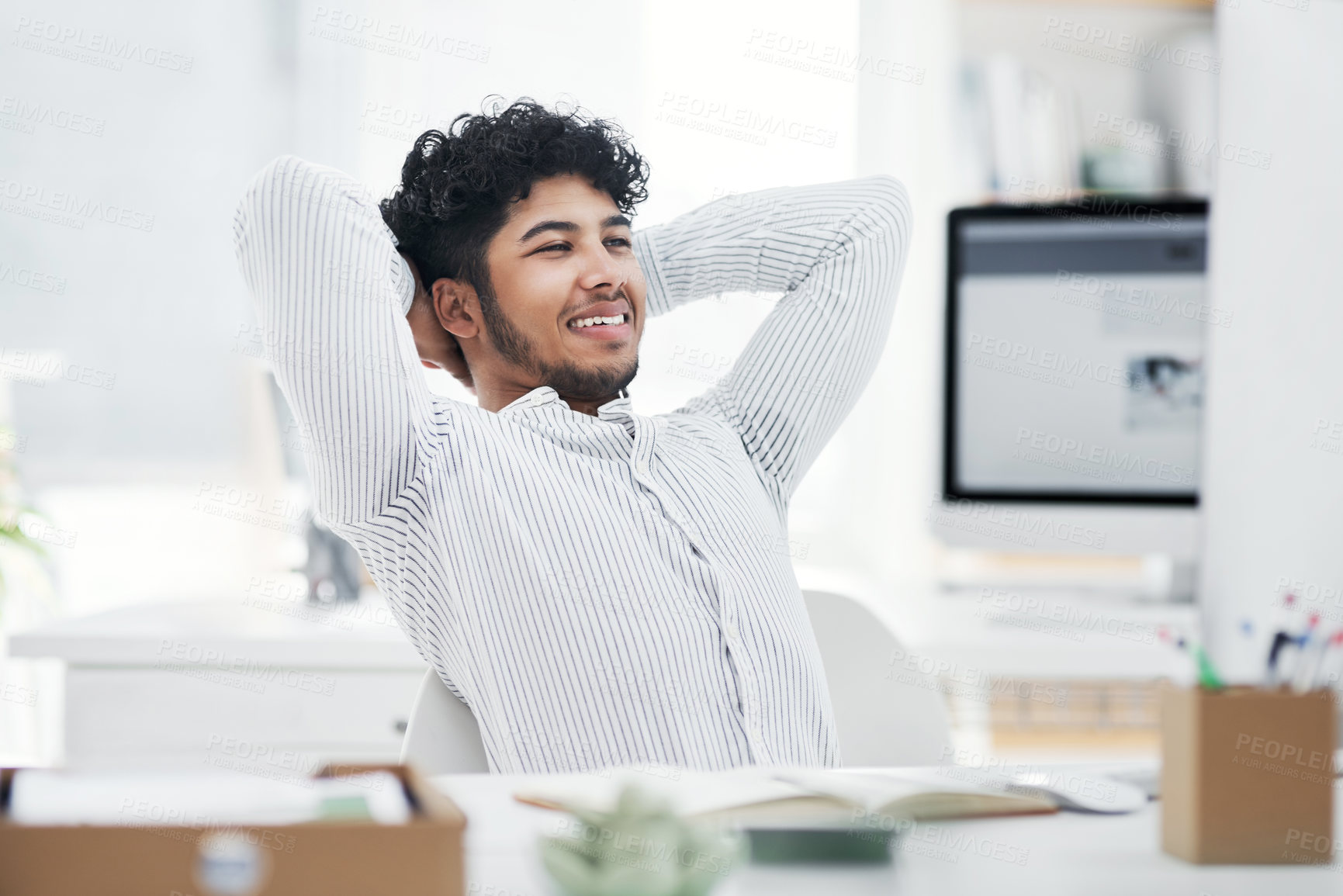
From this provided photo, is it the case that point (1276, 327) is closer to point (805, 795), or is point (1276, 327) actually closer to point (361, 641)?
point (805, 795)

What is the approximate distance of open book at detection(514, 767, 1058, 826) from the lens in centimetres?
57

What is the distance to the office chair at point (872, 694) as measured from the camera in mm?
1126

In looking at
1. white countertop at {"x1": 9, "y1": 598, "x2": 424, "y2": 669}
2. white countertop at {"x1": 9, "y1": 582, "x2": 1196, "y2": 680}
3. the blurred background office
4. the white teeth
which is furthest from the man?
the blurred background office

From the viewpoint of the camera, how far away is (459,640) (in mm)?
1030

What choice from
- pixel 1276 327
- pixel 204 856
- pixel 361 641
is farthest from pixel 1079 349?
pixel 204 856

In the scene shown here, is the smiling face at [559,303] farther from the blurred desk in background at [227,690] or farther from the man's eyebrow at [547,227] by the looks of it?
the blurred desk in background at [227,690]

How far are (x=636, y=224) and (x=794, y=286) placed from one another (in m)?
1.03

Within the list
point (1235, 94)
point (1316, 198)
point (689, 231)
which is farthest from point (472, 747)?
point (1235, 94)

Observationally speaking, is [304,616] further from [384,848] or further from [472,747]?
[384,848]

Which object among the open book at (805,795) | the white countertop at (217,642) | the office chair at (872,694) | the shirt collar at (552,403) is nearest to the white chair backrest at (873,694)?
the office chair at (872,694)

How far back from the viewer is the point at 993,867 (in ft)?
1.89

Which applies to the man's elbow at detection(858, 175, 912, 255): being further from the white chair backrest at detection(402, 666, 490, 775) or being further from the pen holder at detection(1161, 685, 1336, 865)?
the pen holder at detection(1161, 685, 1336, 865)

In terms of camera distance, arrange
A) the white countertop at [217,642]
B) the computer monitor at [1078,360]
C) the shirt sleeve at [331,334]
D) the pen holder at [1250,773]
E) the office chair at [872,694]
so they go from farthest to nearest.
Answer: the computer monitor at [1078,360], the white countertop at [217,642], the office chair at [872,694], the shirt sleeve at [331,334], the pen holder at [1250,773]

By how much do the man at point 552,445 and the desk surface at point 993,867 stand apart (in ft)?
1.21
